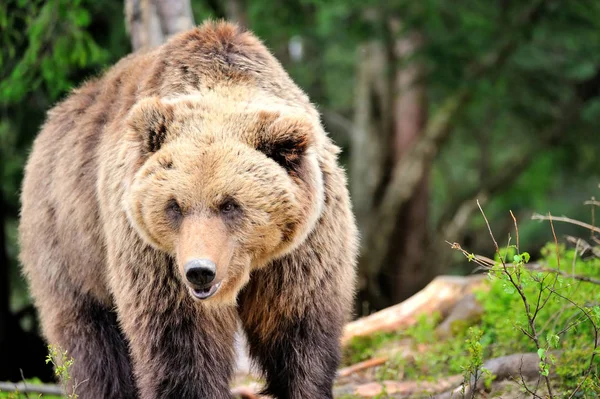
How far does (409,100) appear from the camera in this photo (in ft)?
55.7

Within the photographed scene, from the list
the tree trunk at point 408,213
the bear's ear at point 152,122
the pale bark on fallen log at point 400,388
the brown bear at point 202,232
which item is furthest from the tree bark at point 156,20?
Answer: the tree trunk at point 408,213

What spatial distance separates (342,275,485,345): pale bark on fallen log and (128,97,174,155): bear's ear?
4.18 metres

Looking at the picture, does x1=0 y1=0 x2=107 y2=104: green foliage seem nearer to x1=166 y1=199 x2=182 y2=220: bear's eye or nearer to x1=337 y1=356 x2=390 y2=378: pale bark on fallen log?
x1=337 y1=356 x2=390 y2=378: pale bark on fallen log

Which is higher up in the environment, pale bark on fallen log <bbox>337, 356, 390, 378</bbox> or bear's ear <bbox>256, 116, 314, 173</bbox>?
bear's ear <bbox>256, 116, 314, 173</bbox>

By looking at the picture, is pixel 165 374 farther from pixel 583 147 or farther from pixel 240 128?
pixel 583 147

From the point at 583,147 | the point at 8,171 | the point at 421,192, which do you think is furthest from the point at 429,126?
the point at 8,171

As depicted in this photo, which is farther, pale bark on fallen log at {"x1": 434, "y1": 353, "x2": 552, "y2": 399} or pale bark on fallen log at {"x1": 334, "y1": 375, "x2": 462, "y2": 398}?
pale bark on fallen log at {"x1": 334, "y1": 375, "x2": 462, "y2": 398}

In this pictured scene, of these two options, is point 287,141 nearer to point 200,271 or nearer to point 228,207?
point 228,207

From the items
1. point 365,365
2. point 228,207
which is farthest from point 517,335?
point 228,207

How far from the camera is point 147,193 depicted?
4.53 m

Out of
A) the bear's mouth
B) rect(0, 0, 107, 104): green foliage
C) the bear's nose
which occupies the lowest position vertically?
the bear's mouth

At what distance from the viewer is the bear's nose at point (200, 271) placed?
415cm

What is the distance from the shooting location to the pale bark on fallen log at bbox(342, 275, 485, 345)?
8.35 meters

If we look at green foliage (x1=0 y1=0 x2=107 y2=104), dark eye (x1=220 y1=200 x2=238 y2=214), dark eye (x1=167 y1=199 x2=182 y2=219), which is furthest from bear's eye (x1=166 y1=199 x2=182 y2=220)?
green foliage (x1=0 y1=0 x2=107 y2=104)
